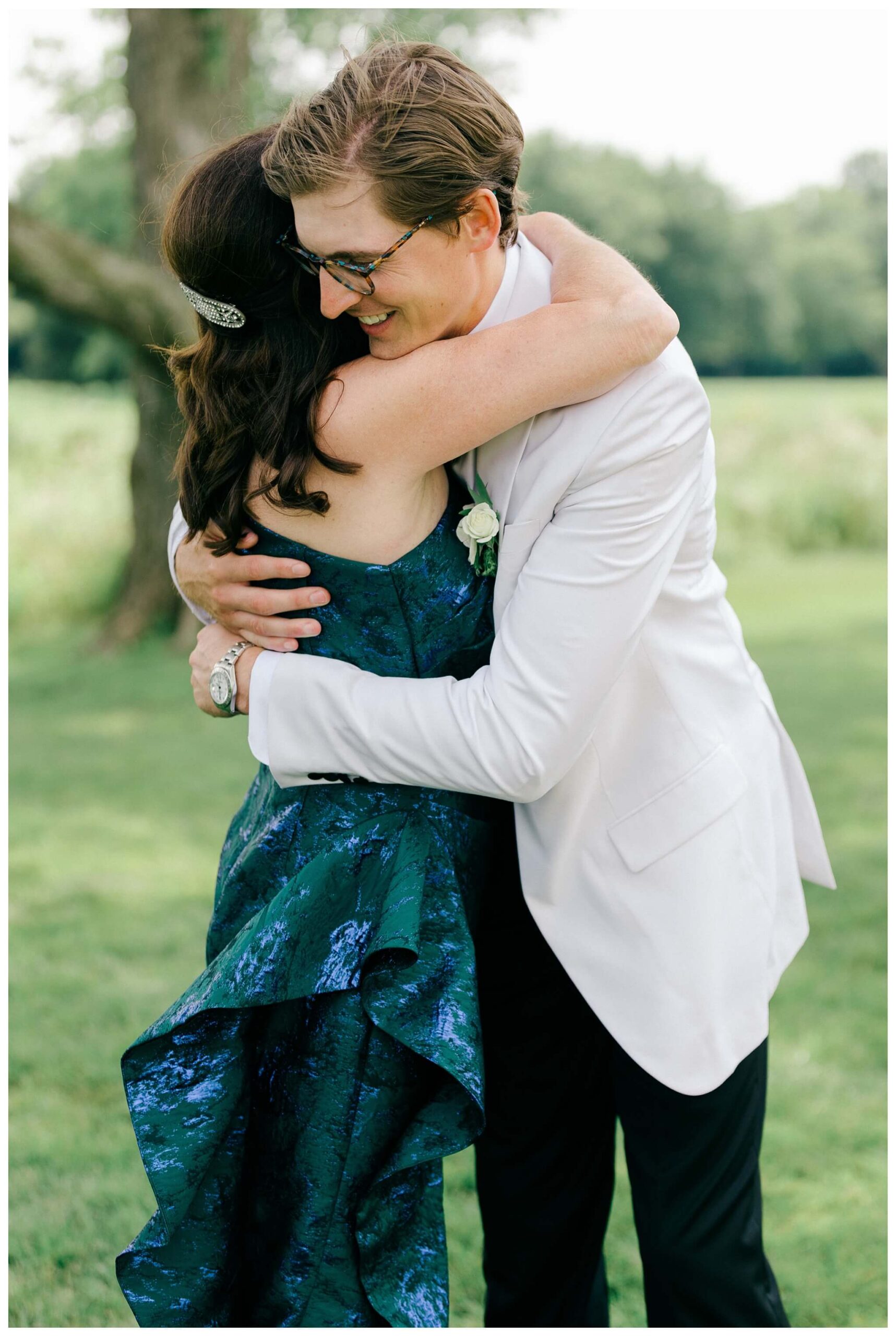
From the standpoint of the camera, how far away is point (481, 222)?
179 centimetres

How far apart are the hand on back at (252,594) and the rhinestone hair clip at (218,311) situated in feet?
1.09

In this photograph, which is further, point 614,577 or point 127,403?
point 127,403

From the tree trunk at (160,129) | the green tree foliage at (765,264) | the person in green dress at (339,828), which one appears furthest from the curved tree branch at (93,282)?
the green tree foliage at (765,264)

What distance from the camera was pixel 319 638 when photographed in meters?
1.95

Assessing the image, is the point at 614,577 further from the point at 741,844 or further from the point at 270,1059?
the point at 270,1059

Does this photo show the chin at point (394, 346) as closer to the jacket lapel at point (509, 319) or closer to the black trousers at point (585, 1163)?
the jacket lapel at point (509, 319)

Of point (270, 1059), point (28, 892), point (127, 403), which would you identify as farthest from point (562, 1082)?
point (127, 403)

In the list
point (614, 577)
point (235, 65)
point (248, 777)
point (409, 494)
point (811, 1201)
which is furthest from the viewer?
point (235, 65)

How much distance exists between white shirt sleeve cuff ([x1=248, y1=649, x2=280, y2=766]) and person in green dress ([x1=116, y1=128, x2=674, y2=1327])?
0.26 ft

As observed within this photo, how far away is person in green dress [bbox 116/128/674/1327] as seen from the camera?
1.74m

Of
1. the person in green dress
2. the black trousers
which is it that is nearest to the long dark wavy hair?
the person in green dress

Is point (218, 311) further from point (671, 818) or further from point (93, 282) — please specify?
point (93, 282)

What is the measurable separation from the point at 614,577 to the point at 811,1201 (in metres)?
2.26

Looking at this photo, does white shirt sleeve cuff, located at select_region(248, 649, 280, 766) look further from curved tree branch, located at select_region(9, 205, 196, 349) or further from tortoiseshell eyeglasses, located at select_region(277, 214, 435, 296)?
curved tree branch, located at select_region(9, 205, 196, 349)
